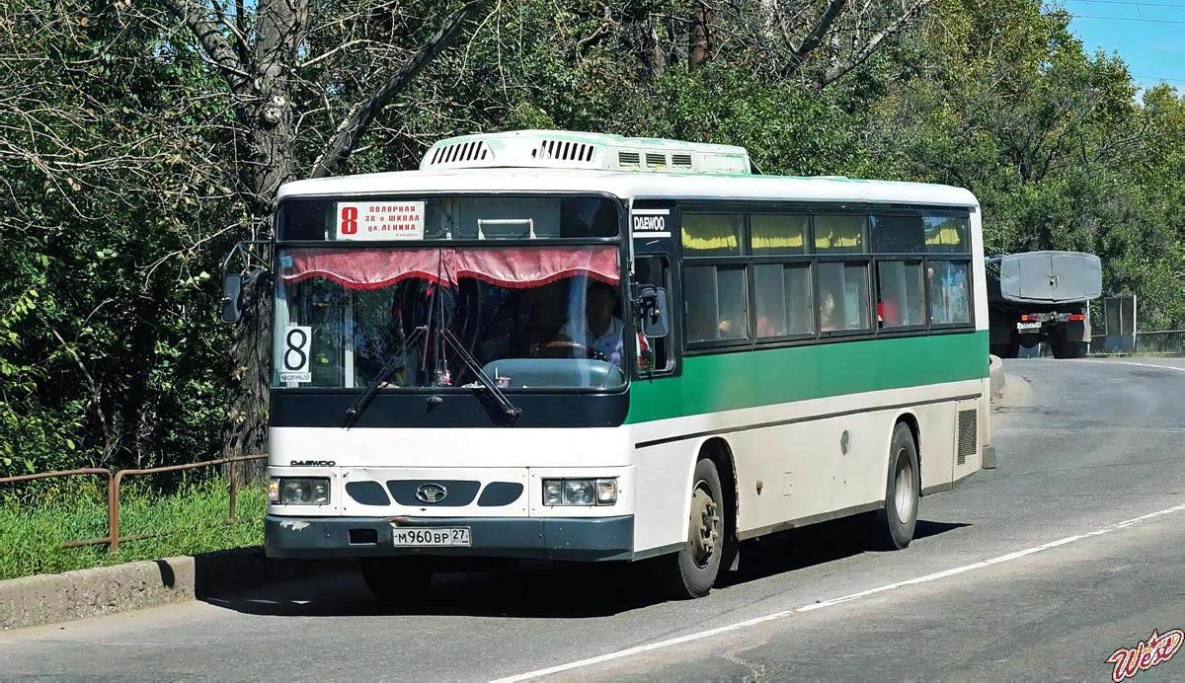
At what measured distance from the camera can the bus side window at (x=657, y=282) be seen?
11.3 m

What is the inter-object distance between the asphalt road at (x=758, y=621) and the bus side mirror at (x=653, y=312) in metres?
1.70

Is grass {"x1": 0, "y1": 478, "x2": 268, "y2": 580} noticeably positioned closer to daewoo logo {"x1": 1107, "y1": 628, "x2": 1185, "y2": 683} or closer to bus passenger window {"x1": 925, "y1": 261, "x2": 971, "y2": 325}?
bus passenger window {"x1": 925, "y1": 261, "x2": 971, "y2": 325}

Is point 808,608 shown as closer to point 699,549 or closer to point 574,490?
point 699,549

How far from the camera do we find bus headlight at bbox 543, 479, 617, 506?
426 inches

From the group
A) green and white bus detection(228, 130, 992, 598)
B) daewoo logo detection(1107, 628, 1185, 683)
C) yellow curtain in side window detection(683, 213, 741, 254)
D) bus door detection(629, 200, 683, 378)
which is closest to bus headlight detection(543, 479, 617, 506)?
green and white bus detection(228, 130, 992, 598)

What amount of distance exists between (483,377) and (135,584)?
2838 mm

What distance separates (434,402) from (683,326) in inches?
70.3

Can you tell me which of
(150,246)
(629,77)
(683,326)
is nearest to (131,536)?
(683,326)

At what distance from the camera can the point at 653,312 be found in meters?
10.9

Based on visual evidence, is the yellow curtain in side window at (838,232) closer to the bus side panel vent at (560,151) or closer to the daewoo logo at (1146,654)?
the bus side panel vent at (560,151)

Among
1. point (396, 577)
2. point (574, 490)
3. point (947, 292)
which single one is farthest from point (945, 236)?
point (574, 490)

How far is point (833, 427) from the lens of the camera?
14000mm

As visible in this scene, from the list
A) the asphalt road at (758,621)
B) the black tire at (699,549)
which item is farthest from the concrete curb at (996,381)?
the black tire at (699,549)

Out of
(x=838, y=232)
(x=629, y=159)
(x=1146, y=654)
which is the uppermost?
(x=629, y=159)
